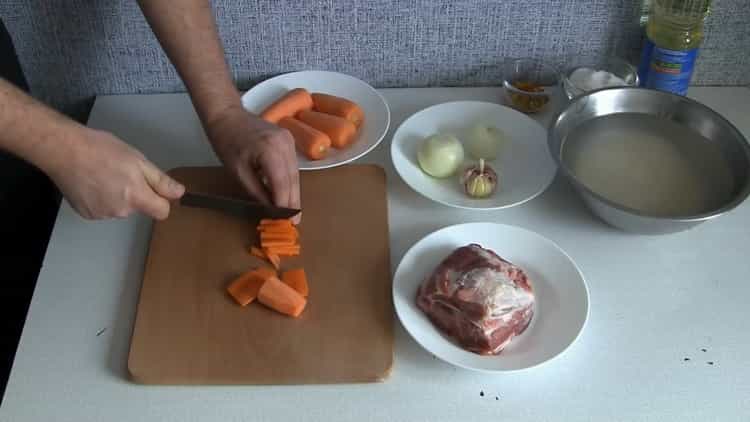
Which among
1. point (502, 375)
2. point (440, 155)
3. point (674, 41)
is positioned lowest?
point (502, 375)

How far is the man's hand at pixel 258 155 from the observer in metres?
0.96

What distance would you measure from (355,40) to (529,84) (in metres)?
0.31

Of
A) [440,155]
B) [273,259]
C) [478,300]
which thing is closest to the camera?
[478,300]

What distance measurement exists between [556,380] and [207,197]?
0.52 meters

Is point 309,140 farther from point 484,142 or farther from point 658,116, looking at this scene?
point 658,116

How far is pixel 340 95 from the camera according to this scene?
1.21m

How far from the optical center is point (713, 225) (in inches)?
40.6

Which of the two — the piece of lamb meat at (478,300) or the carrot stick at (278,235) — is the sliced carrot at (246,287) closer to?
the carrot stick at (278,235)

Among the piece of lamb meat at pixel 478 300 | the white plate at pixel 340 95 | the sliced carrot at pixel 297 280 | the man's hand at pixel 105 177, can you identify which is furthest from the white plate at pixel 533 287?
the man's hand at pixel 105 177

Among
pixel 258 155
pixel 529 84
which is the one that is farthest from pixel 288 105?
pixel 529 84

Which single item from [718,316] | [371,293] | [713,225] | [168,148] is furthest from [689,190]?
[168,148]

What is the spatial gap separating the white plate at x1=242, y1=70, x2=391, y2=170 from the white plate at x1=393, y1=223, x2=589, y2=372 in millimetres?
230

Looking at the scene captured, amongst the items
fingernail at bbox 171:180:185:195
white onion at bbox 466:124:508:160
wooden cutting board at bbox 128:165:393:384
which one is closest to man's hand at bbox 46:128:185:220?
fingernail at bbox 171:180:185:195

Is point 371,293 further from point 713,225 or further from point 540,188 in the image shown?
point 713,225
